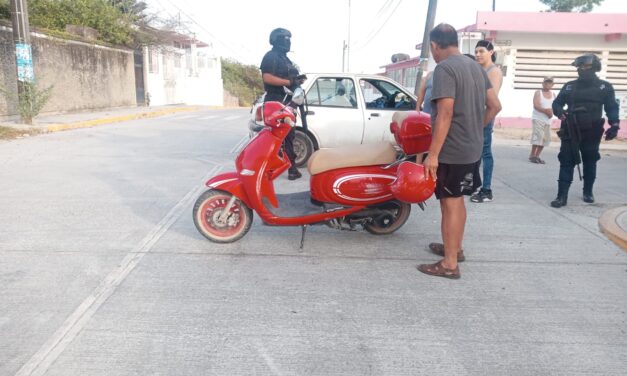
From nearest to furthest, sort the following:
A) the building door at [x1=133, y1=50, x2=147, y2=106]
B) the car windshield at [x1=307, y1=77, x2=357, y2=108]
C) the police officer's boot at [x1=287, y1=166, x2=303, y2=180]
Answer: the police officer's boot at [x1=287, y1=166, x2=303, y2=180] → the car windshield at [x1=307, y1=77, x2=357, y2=108] → the building door at [x1=133, y1=50, x2=147, y2=106]

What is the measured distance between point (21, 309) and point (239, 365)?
5.26ft

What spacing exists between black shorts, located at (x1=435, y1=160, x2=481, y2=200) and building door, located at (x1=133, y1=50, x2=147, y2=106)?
2343 cm

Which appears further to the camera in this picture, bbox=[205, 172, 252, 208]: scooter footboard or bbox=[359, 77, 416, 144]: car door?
bbox=[359, 77, 416, 144]: car door

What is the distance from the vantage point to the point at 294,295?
3.68 metres

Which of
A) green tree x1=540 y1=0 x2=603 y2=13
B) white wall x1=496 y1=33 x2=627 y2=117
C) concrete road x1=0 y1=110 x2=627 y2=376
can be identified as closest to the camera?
concrete road x1=0 y1=110 x2=627 y2=376

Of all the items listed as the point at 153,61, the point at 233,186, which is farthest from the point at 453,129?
the point at 153,61

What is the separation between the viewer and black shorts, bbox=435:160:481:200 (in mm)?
3984

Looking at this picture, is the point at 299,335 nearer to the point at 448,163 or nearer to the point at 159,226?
the point at 448,163

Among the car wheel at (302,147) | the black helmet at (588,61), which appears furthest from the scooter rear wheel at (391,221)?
the car wheel at (302,147)

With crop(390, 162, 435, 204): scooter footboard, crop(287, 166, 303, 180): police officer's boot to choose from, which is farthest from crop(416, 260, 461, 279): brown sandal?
crop(287, 166, 303, 180): police officer's boot

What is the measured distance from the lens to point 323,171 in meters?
4.61

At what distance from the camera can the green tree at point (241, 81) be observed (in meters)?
42.3

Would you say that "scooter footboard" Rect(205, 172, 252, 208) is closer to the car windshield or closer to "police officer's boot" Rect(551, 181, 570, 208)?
"police officer's boot" Rect(551, 181, 570, 208)

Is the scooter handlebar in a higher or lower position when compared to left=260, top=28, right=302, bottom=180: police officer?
lower
